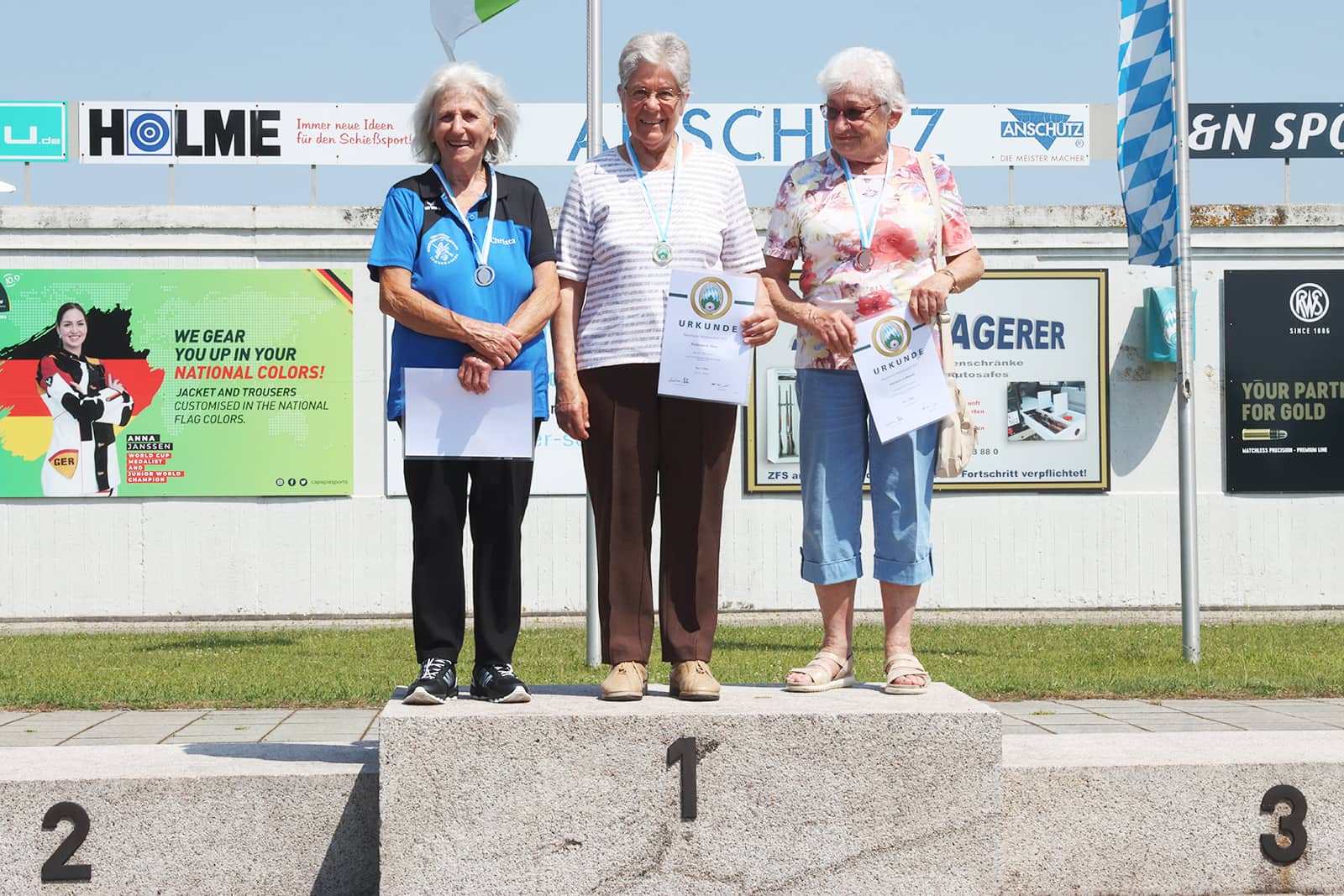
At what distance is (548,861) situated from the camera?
367cm

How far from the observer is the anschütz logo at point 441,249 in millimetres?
4062

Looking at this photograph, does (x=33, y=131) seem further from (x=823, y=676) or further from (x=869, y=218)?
(x=823, y=676)

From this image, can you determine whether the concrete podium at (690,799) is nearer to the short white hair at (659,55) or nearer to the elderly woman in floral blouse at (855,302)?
the elderly woman in floral blouse at (855,302)

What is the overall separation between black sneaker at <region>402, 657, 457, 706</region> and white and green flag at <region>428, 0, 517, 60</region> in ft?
20.3

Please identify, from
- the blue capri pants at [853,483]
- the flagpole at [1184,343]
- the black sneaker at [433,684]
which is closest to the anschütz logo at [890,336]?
the blue capri pants at [853,483]

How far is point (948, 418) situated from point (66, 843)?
2688 millimetres

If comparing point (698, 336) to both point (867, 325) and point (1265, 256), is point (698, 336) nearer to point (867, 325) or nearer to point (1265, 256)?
point (867, 325)

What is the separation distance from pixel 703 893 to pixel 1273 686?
483cm

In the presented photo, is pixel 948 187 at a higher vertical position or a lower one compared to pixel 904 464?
higher

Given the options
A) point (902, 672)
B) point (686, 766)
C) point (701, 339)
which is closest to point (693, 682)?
point (686, 766)

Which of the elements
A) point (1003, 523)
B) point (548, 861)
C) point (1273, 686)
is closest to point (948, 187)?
point (548, 861)

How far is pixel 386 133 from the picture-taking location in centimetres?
1397

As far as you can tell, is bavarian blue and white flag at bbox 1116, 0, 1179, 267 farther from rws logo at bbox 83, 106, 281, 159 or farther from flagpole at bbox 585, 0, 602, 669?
rws logo at bbox 83, 106, 281, 159

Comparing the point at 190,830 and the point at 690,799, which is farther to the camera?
the point at 190,830
